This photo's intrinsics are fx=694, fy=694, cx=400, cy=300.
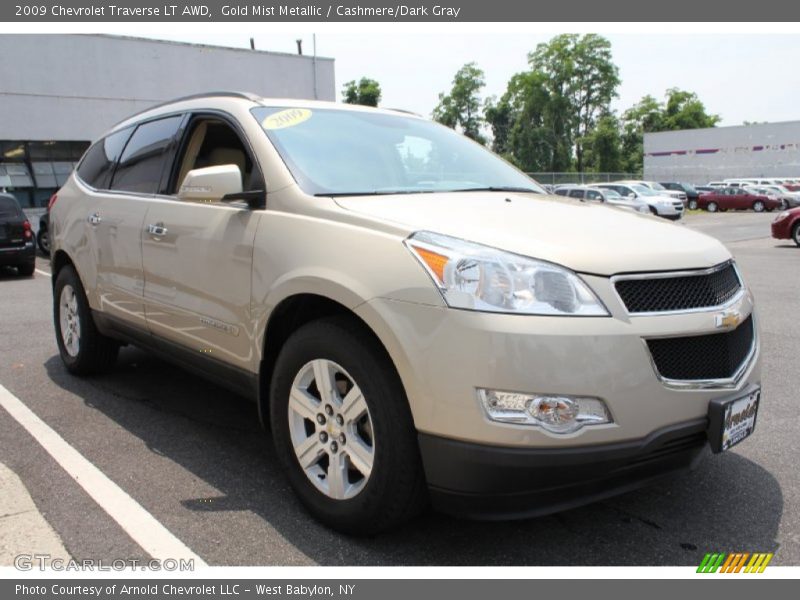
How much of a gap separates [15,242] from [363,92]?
66148mm

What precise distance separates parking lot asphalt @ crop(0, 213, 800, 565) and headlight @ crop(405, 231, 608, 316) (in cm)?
101

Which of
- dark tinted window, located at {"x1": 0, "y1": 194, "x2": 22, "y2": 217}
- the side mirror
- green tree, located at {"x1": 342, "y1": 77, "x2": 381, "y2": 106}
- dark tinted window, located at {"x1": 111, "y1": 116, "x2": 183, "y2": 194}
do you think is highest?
green tree, located at {"x1": 342, "y1": 77, "x2": 381, "y2": 106}

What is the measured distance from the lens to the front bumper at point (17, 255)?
12.6 metres

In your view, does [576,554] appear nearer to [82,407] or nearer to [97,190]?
[82,407]

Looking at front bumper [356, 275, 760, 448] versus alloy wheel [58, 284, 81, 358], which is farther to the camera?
alloy wheel [58, 284, 81, 358]

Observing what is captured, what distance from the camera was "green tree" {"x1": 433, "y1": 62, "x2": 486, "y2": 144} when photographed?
88938mm

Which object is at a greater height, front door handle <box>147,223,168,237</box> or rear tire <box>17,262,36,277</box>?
front door handle <box>147,223,168,237</box>

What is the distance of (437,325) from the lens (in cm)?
236

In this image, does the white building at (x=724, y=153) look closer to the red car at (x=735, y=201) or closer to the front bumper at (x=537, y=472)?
the red car at (x=735, y=201)

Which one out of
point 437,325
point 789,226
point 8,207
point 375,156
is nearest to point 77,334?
point 375,156

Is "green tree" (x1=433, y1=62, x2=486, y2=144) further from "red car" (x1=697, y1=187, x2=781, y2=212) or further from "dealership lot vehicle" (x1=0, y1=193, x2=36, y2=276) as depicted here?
"dealership lot vehicle" (x1=0, y1=193, x2=36, y2=276)

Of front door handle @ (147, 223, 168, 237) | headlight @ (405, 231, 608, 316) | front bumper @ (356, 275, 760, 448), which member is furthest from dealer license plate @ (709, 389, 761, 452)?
front door handle @ (147, 223, 168, 237)

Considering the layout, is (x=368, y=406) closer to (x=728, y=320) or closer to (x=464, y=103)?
(x=728, y=320)

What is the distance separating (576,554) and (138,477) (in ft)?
6.91
